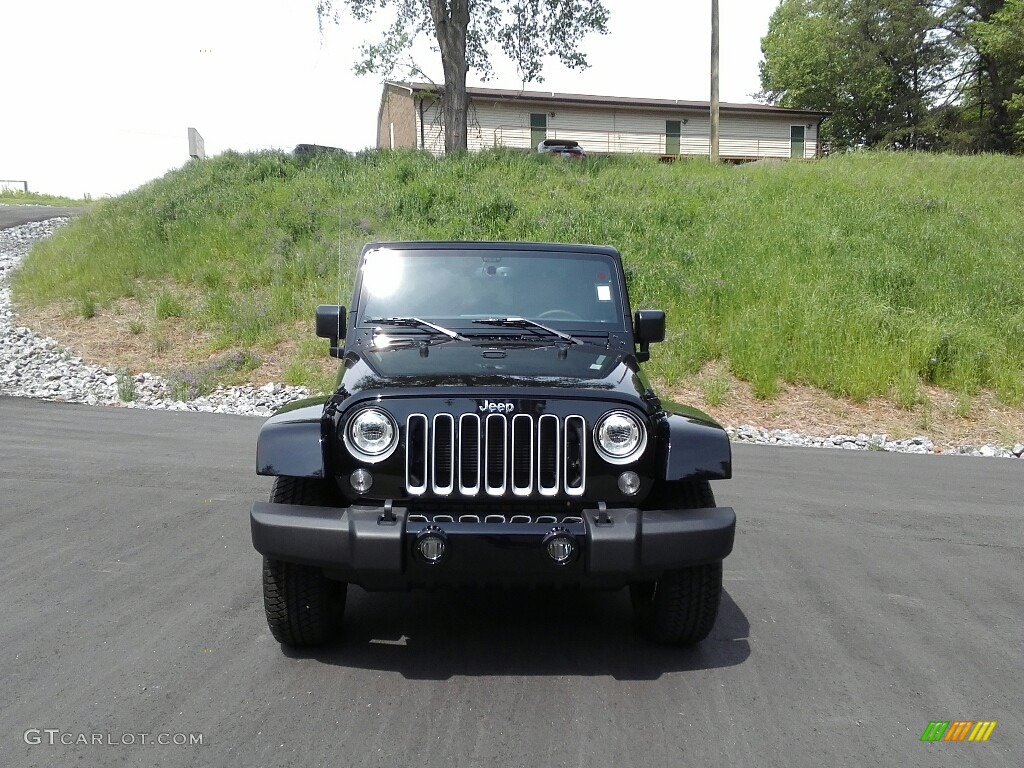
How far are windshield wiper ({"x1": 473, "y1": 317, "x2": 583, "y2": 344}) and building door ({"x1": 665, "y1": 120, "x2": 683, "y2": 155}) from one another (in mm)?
34675

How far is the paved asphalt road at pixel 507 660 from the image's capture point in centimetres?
300

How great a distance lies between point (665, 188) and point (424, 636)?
16124 millimetres

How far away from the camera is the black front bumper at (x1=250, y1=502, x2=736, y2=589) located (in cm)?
322

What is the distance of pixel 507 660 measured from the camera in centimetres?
368

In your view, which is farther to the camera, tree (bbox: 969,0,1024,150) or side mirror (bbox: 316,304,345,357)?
tree (bbox: 969,0,1024,150)

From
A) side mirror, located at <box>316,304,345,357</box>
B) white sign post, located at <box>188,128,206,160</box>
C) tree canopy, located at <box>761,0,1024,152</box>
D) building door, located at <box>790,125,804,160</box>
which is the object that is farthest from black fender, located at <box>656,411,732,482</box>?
tree canopy, located at <box>761,0,1024,152</box>

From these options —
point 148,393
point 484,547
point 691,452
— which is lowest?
point 148,393

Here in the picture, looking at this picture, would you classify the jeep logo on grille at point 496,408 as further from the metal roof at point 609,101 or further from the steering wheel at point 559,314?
the metal roof at point 609,101

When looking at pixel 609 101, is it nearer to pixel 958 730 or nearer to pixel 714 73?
pixel 714 73

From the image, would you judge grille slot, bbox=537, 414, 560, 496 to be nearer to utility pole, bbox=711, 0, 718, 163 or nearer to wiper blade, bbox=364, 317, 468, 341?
wiper blade, bbox=364, 317, 468, 341

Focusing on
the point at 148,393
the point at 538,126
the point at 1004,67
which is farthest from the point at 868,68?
the point at 148,393

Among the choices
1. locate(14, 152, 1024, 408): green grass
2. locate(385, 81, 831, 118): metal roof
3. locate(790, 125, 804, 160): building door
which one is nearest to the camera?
locate(14, 152, 1024, 408): green grass

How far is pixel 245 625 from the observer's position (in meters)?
4.01

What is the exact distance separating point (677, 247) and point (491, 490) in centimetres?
1254
